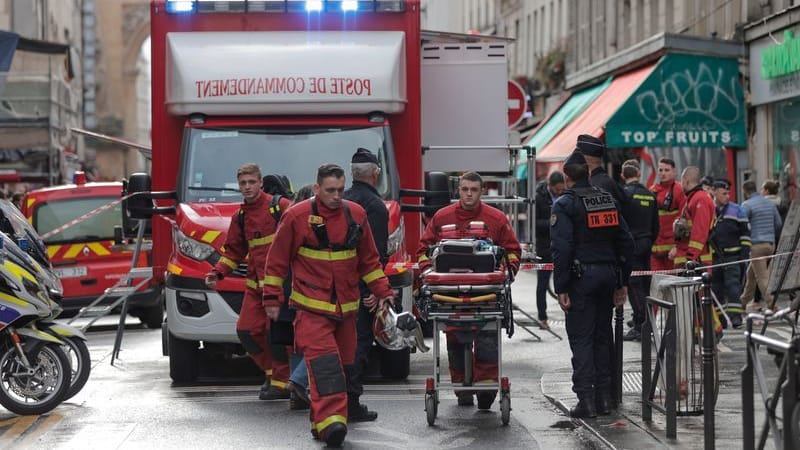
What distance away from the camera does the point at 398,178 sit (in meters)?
14.2

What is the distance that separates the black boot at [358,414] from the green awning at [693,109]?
696 inches

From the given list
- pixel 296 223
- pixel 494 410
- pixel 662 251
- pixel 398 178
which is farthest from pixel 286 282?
pixel 662 251

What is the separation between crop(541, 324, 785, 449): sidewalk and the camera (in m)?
9.88

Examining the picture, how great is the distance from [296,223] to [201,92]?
394 cm

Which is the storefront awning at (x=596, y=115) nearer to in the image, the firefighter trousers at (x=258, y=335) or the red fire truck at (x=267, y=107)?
the red fire truck at (x=267, y=107)

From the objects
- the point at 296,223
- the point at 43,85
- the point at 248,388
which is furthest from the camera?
the point at 43,85

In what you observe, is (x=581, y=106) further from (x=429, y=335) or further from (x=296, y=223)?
(x=296, y=223)

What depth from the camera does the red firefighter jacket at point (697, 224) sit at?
16325 mm

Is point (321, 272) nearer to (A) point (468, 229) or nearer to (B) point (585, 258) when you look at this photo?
(A) point (468, 229)

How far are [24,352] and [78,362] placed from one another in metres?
0.41

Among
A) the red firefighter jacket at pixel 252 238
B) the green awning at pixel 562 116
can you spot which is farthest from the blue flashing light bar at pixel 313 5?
the green awning at pixel 562 116

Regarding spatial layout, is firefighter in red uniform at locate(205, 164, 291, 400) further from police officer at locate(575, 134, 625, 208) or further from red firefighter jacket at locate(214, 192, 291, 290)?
police officer at locate(575, 134, 625, 208)

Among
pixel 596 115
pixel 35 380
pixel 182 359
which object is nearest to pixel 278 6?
pixel 182 359

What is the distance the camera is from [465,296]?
36.3 feet
